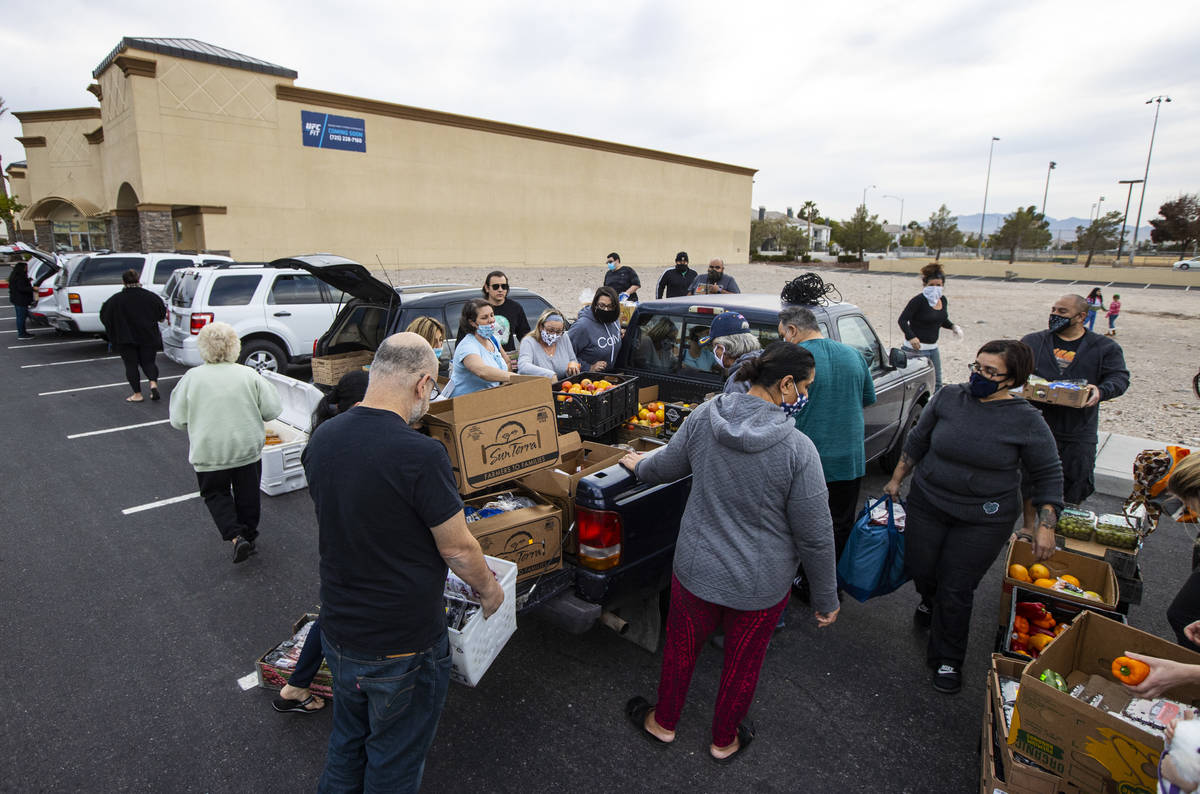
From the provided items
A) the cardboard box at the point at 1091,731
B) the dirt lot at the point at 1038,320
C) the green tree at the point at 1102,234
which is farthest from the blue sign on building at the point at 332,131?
the green tree at the point at 1102,234

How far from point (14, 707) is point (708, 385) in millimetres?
4485

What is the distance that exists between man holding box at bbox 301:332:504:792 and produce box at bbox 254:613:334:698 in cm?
99

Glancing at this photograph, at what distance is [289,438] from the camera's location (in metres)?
6.50

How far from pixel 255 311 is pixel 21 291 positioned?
8.08 meters

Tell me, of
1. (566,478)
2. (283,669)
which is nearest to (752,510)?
(566,478)

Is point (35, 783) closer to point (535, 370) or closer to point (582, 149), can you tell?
point (535, 370)

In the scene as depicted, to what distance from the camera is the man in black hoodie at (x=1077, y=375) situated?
4.51 metres

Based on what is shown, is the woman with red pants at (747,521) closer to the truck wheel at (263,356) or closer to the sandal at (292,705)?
the sandal at (292,705)

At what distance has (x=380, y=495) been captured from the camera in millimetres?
1970

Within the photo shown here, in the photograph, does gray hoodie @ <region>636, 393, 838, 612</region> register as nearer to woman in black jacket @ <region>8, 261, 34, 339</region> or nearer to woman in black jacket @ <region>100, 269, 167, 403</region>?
woman in black jacket @ <region>100, 269, 167, 403</region>

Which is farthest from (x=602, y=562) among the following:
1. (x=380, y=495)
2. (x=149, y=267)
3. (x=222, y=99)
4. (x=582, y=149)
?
(x=582, y=149)

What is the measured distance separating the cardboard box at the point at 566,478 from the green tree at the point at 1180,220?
211 ft

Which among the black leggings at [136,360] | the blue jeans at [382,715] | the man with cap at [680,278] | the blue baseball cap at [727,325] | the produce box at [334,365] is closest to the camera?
the blue jeans at [382,715]

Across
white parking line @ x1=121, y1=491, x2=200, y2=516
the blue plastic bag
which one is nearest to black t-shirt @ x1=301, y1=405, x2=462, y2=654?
the blue plastic bag
